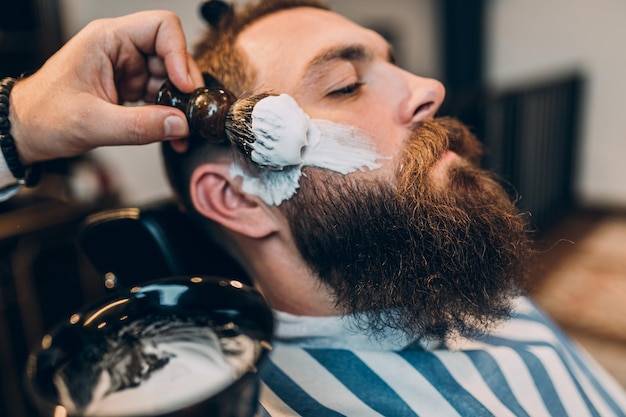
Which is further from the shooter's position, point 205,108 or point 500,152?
point 500,152

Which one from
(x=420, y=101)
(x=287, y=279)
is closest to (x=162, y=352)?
(x=287, y=279)

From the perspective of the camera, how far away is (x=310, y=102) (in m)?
1.09

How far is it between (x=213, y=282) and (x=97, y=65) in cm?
56

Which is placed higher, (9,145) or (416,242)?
(9,145)

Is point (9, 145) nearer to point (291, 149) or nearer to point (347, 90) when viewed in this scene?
point (291, 149)

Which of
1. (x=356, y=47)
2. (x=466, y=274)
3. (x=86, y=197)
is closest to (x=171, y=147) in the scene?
Answer: (x=356, y=47)

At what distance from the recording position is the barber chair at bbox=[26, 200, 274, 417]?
0.53 metres

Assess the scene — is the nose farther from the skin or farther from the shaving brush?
the shaving brush

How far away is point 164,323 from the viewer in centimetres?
65

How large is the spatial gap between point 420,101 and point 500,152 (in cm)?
244

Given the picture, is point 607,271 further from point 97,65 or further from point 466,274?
point 97,65

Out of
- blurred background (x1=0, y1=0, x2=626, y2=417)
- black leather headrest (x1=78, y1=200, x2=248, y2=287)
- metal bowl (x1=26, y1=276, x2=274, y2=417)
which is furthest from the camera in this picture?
blurred background (x1=0, y1=0, x2=626, y2=417)

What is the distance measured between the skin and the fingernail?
201mm

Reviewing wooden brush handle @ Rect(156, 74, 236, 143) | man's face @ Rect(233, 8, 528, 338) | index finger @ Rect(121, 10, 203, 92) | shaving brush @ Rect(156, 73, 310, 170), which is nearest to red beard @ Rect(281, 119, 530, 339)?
man's face @ Rect(233, 8, 528, 338)
